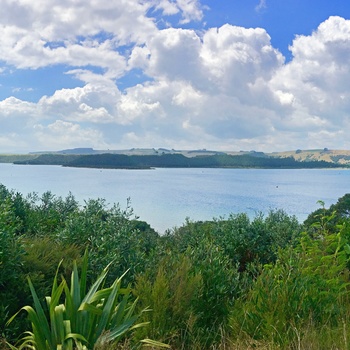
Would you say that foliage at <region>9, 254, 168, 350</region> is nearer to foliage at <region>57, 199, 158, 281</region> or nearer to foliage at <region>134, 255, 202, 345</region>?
foliage at <region>134, 255, 202, 345</region>

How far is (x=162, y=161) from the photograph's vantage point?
315 feet

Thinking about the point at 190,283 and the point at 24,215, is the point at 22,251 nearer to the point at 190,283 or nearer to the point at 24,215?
the point at 190,283

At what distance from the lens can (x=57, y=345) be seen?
3.74m

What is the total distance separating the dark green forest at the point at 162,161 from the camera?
3109 inches

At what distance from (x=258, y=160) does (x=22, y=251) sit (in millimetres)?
105009

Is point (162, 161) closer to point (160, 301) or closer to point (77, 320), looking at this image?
point (160, 301)

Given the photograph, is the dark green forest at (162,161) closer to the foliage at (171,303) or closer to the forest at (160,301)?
the forest at (160,301)

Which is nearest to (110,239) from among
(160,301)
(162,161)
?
(160,301)

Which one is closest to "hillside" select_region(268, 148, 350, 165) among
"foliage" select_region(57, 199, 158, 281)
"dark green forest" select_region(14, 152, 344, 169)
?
"dark green forest" select_region(14, 152, 344, 169)

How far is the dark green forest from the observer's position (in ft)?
259

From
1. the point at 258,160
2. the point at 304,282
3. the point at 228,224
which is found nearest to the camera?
the point at 304,282

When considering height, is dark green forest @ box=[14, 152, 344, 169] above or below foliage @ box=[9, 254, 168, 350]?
above

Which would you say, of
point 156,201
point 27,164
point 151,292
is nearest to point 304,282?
point 151,292

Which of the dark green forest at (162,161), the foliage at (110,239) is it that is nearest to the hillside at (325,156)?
the dark green forest at (162,161)
